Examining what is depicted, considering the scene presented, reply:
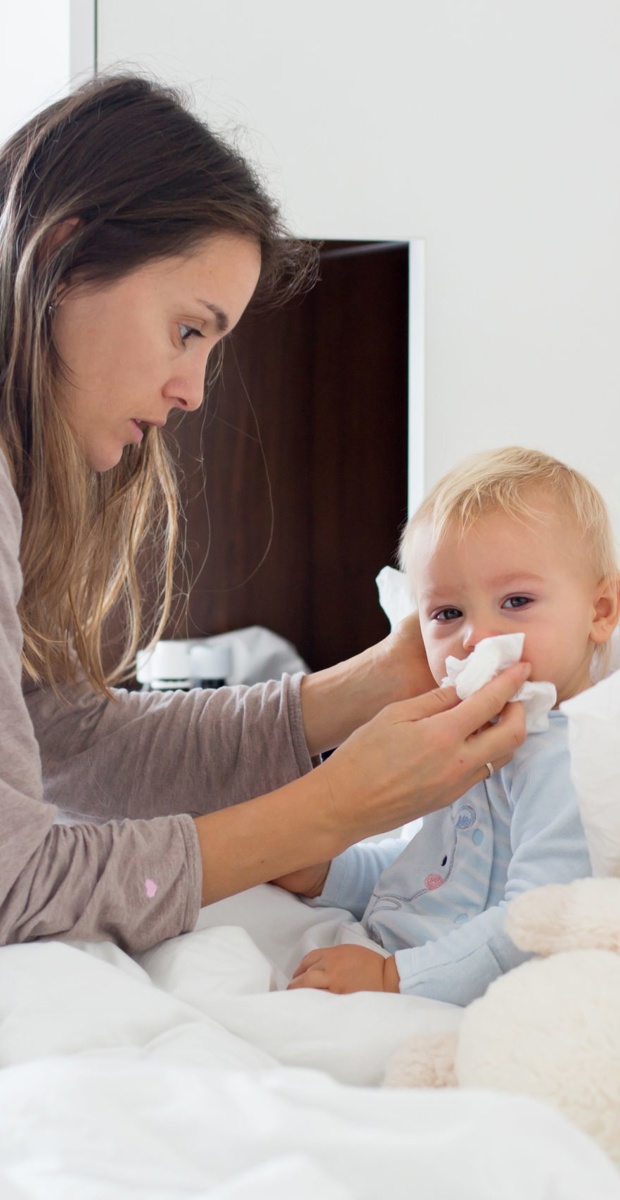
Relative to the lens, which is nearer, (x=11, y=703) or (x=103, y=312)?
(x=11, y=703)

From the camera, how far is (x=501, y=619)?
1.10m

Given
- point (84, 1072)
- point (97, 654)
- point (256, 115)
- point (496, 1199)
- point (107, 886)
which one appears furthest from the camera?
point (256, 115)

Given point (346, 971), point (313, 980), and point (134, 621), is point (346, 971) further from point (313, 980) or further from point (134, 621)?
point (134, 621)

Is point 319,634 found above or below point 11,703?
below

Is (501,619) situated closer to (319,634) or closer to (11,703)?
(11,703)

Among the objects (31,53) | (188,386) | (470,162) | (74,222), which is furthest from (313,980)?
(31,53)

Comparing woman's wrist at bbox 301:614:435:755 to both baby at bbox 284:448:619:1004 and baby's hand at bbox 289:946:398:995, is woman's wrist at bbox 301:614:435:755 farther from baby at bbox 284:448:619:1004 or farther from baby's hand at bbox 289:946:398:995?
baby's hand at bbox 289:946:398:995

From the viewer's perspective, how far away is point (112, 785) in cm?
132

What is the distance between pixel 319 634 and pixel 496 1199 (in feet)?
6.84

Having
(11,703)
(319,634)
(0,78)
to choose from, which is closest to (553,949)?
(11,703)

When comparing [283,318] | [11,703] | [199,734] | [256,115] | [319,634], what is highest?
[256,115]

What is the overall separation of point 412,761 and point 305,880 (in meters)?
0.29

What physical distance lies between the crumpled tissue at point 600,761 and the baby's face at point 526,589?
0.21 meters

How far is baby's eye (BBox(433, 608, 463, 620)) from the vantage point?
3.82 feet
